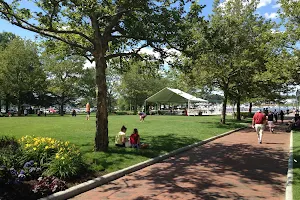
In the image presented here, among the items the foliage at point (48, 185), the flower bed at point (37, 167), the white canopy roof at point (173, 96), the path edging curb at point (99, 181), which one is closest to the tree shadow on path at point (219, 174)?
the path edging curb at point (99, 181)

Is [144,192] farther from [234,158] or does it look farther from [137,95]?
[137,95]

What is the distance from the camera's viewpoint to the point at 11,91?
46.5 m

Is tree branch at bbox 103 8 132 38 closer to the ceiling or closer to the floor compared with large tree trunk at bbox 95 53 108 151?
closer to the ceiling

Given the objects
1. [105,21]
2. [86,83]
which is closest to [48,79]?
[86,83]

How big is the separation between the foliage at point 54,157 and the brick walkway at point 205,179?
87 centimetres

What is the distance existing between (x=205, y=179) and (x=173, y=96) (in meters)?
39.6

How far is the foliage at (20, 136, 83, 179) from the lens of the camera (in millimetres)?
7145

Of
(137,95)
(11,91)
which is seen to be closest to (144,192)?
(11,91)

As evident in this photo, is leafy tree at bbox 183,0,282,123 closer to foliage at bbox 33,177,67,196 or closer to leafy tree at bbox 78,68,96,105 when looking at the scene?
foliage at bbox 33,177,67,196

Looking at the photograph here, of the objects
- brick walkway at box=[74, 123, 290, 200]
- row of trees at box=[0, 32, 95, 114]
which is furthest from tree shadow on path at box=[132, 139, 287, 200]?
row of trees at box=[0, 32, 95, 114]

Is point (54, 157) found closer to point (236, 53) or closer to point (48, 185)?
point (48, 185)

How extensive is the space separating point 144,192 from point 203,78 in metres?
19.0

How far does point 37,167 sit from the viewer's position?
7383mm

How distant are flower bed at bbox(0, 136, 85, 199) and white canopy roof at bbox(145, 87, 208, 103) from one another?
3631cm
